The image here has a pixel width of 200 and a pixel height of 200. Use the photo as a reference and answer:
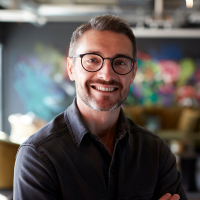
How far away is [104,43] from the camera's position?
122 cm

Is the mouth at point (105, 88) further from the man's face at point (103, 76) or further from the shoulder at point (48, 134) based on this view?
the shoulder at point (48, 134)

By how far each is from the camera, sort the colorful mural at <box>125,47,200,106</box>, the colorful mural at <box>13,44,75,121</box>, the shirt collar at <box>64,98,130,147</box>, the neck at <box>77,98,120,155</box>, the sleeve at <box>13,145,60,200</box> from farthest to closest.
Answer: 1. the colorful mural at <box>13,44,75,121</box>
2. the colorful mural at <box>125,47,200,106</box>
3. the neck at <box>77,98,120,155</box>
4. the shirt collar at <box>64,98,130,147</box>
5. the sleeve at <box>13,145,60,200</box>

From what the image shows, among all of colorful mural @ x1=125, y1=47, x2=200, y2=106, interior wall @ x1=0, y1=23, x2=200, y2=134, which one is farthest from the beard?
interior wall @ x1=0, y1=23, x2=200, y2=134

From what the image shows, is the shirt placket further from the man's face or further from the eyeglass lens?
the eyeglass lens

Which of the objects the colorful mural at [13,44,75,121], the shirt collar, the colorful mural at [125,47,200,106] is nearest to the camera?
the shirt collar

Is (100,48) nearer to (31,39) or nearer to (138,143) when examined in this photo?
(138,143)

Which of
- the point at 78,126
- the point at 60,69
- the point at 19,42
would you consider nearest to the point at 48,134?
the point at 78,126

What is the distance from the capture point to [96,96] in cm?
124

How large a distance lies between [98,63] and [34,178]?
0.61m

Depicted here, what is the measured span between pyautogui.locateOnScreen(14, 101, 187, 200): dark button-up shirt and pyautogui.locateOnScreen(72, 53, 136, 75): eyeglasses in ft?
0.79

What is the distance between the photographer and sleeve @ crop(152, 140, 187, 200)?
51.5 inches

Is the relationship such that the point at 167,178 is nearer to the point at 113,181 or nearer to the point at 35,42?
the point at 113,181

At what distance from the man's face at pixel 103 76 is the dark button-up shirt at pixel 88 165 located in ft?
0.42

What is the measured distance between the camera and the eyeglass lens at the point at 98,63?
122 cm
